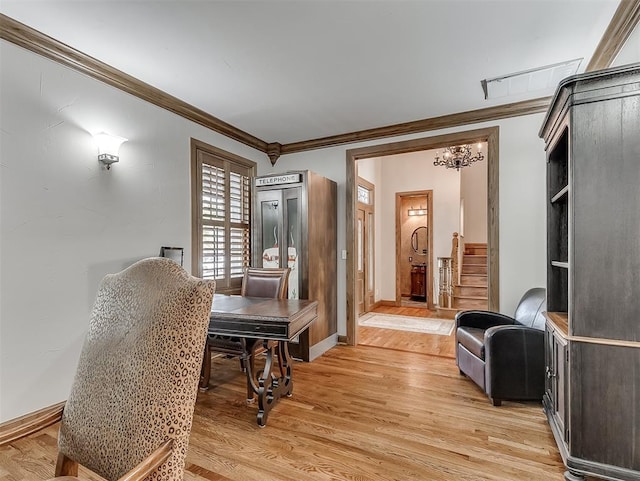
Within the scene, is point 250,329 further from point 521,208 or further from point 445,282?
point 445,282

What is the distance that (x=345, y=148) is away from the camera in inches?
173

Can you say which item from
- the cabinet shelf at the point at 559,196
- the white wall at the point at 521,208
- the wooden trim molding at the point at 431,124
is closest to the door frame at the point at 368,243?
the wooden trim molding at the point at 431,124

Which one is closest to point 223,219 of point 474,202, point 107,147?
point 107,147

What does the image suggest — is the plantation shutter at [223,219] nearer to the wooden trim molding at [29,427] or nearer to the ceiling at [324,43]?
the ceiling at [324,43]

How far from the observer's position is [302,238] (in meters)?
3.82

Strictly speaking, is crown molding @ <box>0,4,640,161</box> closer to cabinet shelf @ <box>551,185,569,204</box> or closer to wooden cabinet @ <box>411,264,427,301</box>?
cabinet shelf @ <box>551,185,569,204</box>

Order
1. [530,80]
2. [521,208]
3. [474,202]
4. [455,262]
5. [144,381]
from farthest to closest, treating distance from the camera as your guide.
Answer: [474,202] < [455,262] < [521,208] < [530,80] < [144,381]

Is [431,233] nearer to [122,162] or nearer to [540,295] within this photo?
[540,295]

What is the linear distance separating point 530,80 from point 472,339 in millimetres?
2300

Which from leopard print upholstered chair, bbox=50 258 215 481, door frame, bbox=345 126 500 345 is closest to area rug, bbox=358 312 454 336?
door frame, bbox=345 126 500 345

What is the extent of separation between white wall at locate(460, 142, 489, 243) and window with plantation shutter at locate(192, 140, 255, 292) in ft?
19.3

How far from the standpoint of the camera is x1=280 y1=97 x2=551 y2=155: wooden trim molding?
3393 mm

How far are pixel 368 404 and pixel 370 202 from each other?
463cm

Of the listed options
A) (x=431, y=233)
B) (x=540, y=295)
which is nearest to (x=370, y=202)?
(x=431, y=233)
